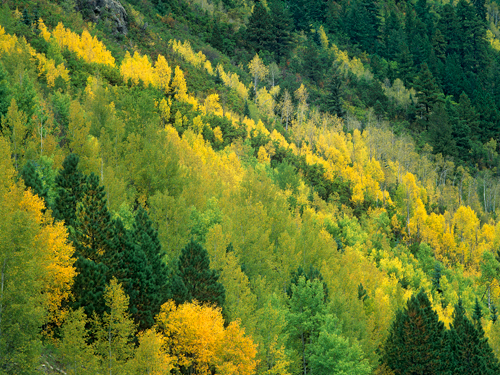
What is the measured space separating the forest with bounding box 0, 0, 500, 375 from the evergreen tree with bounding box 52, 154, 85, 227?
0.13 m

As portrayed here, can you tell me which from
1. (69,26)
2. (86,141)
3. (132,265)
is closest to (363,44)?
(69,26)

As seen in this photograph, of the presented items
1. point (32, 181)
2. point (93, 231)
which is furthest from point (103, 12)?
point (93, 231)

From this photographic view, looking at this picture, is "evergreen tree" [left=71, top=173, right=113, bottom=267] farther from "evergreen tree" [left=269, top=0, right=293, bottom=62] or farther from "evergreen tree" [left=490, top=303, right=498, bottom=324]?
"evergreen tree" [left=269, top=0, right=293, bottom=62]

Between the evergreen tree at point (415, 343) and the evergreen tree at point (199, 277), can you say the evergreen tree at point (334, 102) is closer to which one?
the evergreen tree at point (415, 343)

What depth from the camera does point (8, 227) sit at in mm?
23000

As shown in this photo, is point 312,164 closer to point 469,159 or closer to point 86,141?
point 86,141

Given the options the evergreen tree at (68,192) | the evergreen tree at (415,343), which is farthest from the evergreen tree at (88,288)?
the evergreen tree at (415,343)

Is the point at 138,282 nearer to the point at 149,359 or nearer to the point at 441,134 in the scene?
the point at 149,359

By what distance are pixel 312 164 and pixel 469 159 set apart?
172 feet

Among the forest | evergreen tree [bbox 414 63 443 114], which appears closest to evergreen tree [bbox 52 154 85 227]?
the forest

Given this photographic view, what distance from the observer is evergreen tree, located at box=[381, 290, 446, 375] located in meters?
36.8

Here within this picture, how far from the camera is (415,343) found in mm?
37031

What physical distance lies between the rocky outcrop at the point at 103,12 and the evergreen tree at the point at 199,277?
68.7 m

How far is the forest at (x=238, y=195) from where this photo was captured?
2659cm
